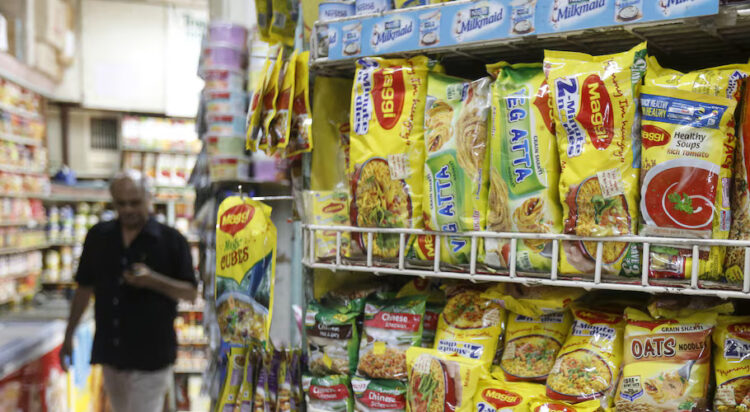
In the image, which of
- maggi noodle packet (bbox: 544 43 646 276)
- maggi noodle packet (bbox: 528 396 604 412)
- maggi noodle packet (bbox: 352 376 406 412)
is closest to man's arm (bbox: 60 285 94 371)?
maggi noodle packet (bbox: 352 376 406 412)

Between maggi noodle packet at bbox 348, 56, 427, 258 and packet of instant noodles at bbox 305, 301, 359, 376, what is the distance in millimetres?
203

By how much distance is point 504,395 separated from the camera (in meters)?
1.04

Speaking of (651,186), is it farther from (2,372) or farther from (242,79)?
(2,372)

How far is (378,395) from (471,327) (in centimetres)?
23

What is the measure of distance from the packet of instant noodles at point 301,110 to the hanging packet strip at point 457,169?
29 centimetres

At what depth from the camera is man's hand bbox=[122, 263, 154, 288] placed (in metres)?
2.77

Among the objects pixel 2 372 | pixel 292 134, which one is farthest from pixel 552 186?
pixel 2 372

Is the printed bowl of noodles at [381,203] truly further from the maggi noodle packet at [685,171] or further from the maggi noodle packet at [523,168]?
the maggi noodle packet at [685,171]

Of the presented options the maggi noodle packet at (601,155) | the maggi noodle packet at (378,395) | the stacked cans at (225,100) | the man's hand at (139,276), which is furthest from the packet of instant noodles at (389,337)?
the man's hand at (139,276)

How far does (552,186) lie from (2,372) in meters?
2.54

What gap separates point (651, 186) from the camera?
2.97 feet

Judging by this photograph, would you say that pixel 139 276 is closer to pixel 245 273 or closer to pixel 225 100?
pixel 225 100

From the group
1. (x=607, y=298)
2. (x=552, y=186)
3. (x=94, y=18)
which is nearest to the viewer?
(x=552, y=186)

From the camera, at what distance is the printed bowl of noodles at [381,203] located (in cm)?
110
